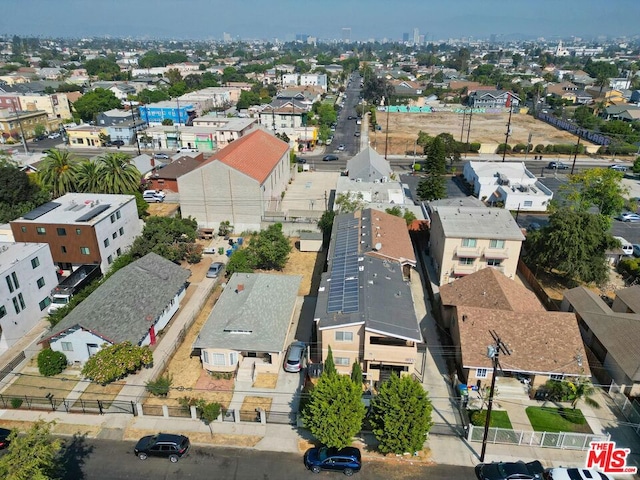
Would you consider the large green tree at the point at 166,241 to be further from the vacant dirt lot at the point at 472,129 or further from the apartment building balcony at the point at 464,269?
the vacant dirt lot at the point at 472,129

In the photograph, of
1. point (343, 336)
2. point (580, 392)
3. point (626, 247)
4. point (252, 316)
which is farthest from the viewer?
point (626, 247)

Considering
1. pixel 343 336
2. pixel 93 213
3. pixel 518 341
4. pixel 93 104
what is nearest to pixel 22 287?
pixel 93 213

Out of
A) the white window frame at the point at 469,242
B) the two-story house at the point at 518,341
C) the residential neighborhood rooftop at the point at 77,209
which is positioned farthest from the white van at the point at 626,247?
the residential neighborhood rooftop at the point at 77,209

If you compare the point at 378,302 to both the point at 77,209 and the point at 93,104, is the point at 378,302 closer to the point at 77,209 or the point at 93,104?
the point at 77,209

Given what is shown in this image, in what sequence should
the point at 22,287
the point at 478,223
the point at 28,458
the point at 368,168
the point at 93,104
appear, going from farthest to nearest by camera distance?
1. the point at 93,104
2. the point at 368,168
3. the point at 478,223
4. the point at 22,287
5. the point at 28,458

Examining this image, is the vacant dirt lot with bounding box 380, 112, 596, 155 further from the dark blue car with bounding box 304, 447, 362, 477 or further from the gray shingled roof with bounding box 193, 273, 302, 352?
the dark blue car with bounding box 304, 447, 362, 477

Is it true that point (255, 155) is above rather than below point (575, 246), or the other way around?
above

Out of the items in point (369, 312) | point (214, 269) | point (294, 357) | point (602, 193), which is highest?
point (602, 193)
